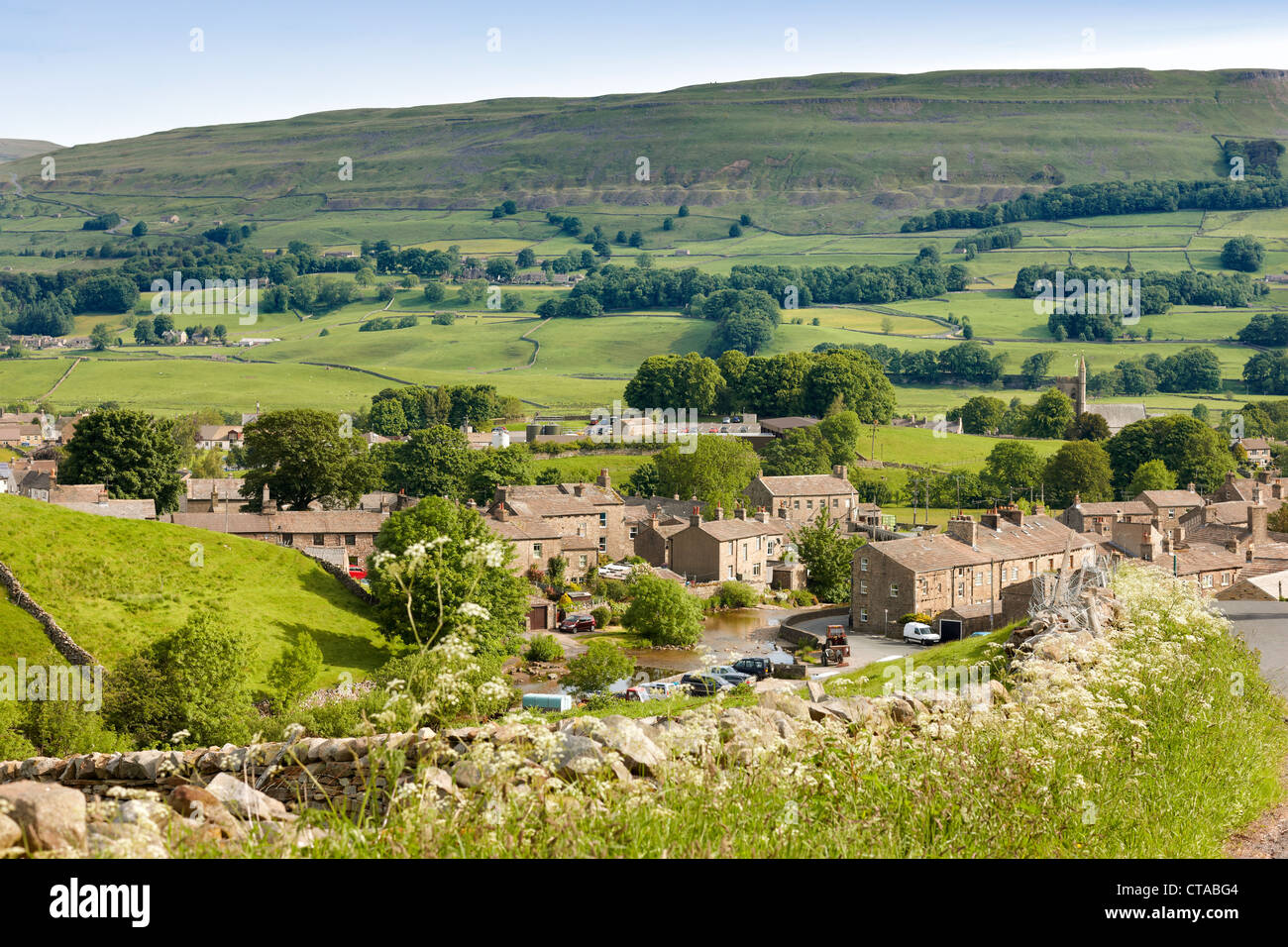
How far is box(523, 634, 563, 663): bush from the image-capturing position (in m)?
56.3

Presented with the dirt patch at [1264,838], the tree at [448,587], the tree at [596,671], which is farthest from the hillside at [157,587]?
the dirt patch at [1264,838]

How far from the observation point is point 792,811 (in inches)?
333

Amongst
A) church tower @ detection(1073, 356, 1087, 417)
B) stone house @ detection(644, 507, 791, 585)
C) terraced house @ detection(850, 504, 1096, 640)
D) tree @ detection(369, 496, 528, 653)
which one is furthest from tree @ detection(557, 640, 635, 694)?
church tower @ detection(1073, 356, 1087, 417)

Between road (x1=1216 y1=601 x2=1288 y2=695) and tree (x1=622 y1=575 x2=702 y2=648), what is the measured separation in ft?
117

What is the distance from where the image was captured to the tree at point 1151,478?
10912 centimetres

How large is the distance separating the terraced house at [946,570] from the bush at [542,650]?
16.0 m

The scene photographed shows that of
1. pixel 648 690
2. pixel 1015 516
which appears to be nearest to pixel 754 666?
pixel 648 690

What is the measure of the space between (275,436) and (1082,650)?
73.2m

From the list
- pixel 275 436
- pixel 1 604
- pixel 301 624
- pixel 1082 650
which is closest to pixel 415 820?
pixel 1082 650

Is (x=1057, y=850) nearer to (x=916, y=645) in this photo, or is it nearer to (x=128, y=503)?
(x=916, y=645)

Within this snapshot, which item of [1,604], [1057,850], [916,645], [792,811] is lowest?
[916,645]

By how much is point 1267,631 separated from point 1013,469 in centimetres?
9262

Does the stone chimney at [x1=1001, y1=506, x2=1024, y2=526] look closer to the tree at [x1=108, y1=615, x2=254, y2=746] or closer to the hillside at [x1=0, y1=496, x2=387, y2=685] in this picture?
the hillside at [x1=0, y1=496, x2=387, y2=685]

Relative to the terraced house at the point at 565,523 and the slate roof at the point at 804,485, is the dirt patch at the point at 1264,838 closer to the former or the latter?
the terraced house at the point at 565,523
